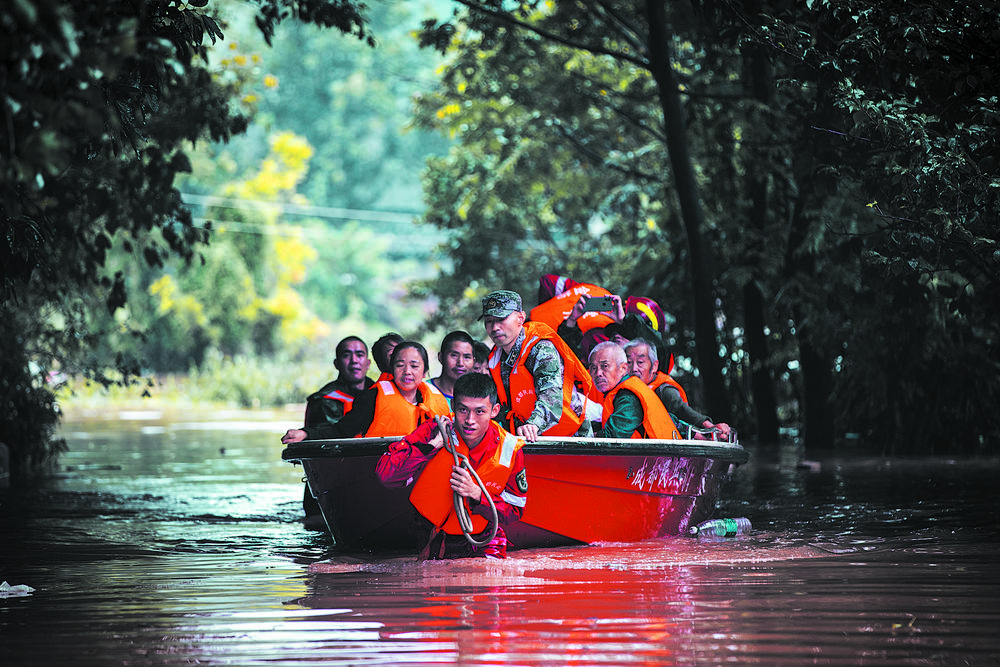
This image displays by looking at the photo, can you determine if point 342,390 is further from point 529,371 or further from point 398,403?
point 529,371

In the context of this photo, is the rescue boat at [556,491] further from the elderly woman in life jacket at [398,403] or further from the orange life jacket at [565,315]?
the orange life jacket at [565,315]

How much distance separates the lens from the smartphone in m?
9.51

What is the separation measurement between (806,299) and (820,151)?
5997mm

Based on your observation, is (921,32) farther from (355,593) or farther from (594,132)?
(594,132)

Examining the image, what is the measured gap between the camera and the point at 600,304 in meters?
9.54

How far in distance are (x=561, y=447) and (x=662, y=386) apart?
222 cm

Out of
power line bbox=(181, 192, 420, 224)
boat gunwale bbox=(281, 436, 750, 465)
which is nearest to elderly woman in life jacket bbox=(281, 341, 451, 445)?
boat gunwale bbox=(281, 436, 750, 465)

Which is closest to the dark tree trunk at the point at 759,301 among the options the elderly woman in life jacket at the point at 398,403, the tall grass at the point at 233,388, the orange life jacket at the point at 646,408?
the orange life jacket at the point at 646,408

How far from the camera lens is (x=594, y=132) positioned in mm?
23922

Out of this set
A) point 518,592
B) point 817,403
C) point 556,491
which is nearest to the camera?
point 518,592

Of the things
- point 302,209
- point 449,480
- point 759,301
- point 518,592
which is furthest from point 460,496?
point 302,209

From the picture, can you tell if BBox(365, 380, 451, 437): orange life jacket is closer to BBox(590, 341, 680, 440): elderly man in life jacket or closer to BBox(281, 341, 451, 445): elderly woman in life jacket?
BBox(281, 341, 451, 445): elderly woman in life jacket

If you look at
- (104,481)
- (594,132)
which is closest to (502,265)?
(594,132)

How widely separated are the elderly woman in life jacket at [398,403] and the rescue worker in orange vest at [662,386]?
1.40 meters
